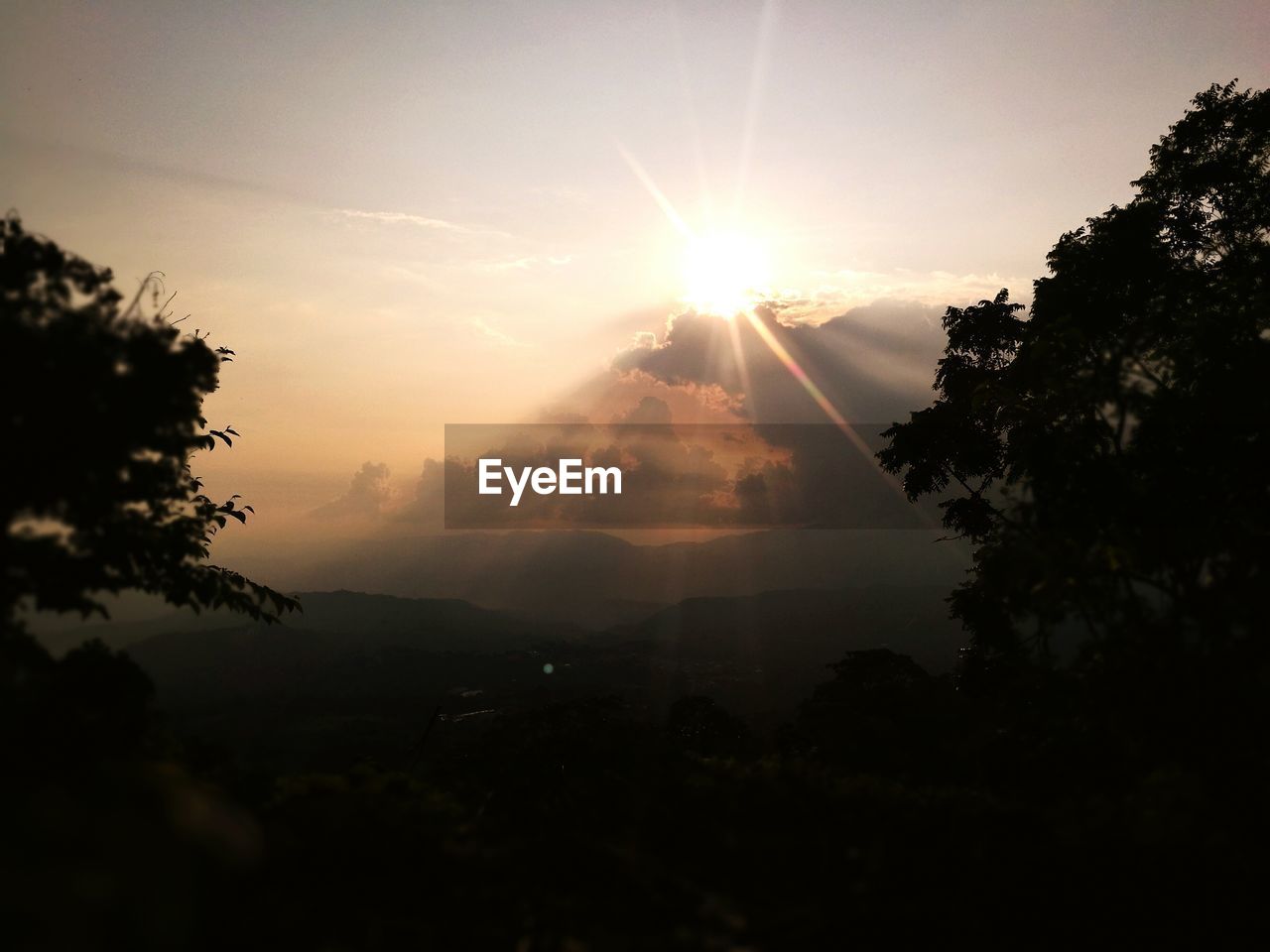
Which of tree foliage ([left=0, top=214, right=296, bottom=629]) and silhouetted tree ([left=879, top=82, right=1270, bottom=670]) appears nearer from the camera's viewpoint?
tree foliage ([left=0, top=214, right=296, bottom=629])

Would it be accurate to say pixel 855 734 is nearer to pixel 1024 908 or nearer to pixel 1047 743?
pixel 1047 743

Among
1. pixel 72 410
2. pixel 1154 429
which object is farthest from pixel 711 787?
pixel 1154 429

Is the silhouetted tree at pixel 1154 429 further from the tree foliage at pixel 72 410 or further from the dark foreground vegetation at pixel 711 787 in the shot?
the tree foliage at pixel 72 410

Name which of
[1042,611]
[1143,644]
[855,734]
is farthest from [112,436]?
[855,734]

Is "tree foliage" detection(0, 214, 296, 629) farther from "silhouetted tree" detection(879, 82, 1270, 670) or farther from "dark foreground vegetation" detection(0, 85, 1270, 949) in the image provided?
"silhouetted tree" detection(879, 82, 1270, 670)

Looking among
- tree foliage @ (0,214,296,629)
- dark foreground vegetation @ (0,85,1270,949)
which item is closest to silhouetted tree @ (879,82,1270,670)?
dark foreground vegetation @ (0,85,1270,949)
